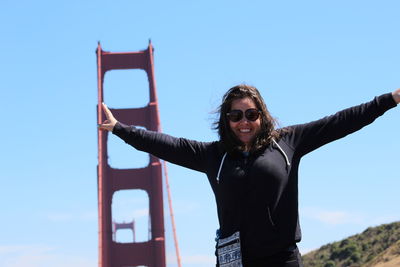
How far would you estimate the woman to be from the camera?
2330 millimetres

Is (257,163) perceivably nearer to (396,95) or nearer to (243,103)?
(243,103)

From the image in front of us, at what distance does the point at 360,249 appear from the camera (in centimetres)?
3419

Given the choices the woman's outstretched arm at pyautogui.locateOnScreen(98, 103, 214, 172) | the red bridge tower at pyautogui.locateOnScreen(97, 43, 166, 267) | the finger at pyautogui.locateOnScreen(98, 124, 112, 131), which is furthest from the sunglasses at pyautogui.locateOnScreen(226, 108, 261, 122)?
the red bridge tower at pyautogui.locateOnScreen(97, 43, 166, 267)

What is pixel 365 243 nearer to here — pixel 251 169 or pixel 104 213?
pixel 104 213

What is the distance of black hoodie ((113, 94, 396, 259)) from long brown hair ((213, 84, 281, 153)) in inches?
0.9

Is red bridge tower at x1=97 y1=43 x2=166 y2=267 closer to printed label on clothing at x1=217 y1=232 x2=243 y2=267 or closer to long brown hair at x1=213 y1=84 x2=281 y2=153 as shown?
long brown hair at x1=213 y1=84 x2=281 y2=153

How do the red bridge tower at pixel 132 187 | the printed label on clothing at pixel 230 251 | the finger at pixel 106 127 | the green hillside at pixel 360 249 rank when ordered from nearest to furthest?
the printed label on clothing at pixel 230 251, the finger at pixel 106 127, the red bridge tower at pixel 132 187, the green hillside at pixel 360 249

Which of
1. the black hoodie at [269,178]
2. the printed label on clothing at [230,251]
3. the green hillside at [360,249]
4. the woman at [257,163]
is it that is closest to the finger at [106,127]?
the woman at [257,163]

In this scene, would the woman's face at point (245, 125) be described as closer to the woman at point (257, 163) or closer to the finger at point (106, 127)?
the woman at point (257, 163)

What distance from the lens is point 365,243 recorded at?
35.1 metres

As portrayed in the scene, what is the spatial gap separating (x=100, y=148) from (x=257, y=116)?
24.6 meters

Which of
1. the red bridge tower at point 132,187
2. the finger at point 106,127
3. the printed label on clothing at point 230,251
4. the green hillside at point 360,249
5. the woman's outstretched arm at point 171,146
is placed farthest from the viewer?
the green hillside at point 360,249

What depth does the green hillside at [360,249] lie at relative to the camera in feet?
106

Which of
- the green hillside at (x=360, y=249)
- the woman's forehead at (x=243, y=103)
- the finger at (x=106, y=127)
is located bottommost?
the woman's forehead at (x=243, y=103)
